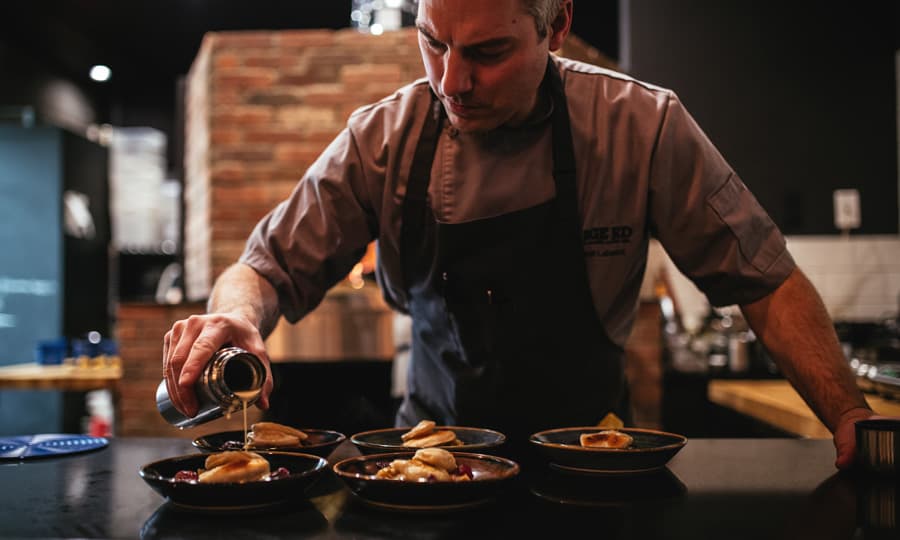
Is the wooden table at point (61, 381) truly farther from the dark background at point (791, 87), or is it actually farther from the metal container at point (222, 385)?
the metal container at point (222, 385)

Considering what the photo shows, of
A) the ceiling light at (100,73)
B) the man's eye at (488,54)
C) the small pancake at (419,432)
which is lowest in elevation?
the small pancake at (419,432)

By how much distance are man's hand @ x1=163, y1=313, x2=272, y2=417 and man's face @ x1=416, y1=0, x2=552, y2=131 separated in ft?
1.65

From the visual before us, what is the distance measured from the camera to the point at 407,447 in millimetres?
1126

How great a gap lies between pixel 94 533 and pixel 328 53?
12.6 feet

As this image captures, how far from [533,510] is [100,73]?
7761 millimetres

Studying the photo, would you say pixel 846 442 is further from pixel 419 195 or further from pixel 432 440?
pixel 419 195

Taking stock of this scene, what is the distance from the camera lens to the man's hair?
1390 millimetres

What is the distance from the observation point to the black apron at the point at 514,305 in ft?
5.13

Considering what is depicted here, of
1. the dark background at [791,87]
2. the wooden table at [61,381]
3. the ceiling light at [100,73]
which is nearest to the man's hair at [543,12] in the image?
the dark background at [791,87]

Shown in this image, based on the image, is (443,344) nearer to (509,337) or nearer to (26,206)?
(509,337)

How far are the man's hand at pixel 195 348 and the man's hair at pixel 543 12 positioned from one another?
671 mm

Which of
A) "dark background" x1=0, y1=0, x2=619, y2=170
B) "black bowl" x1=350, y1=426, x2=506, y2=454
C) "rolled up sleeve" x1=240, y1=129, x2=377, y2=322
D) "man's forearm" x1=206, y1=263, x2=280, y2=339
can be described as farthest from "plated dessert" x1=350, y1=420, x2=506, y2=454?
"dark background" x1=0, y1=0, x2=619, y2=170

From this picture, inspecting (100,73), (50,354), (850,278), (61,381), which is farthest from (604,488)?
(100,73)

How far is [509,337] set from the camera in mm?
1577
